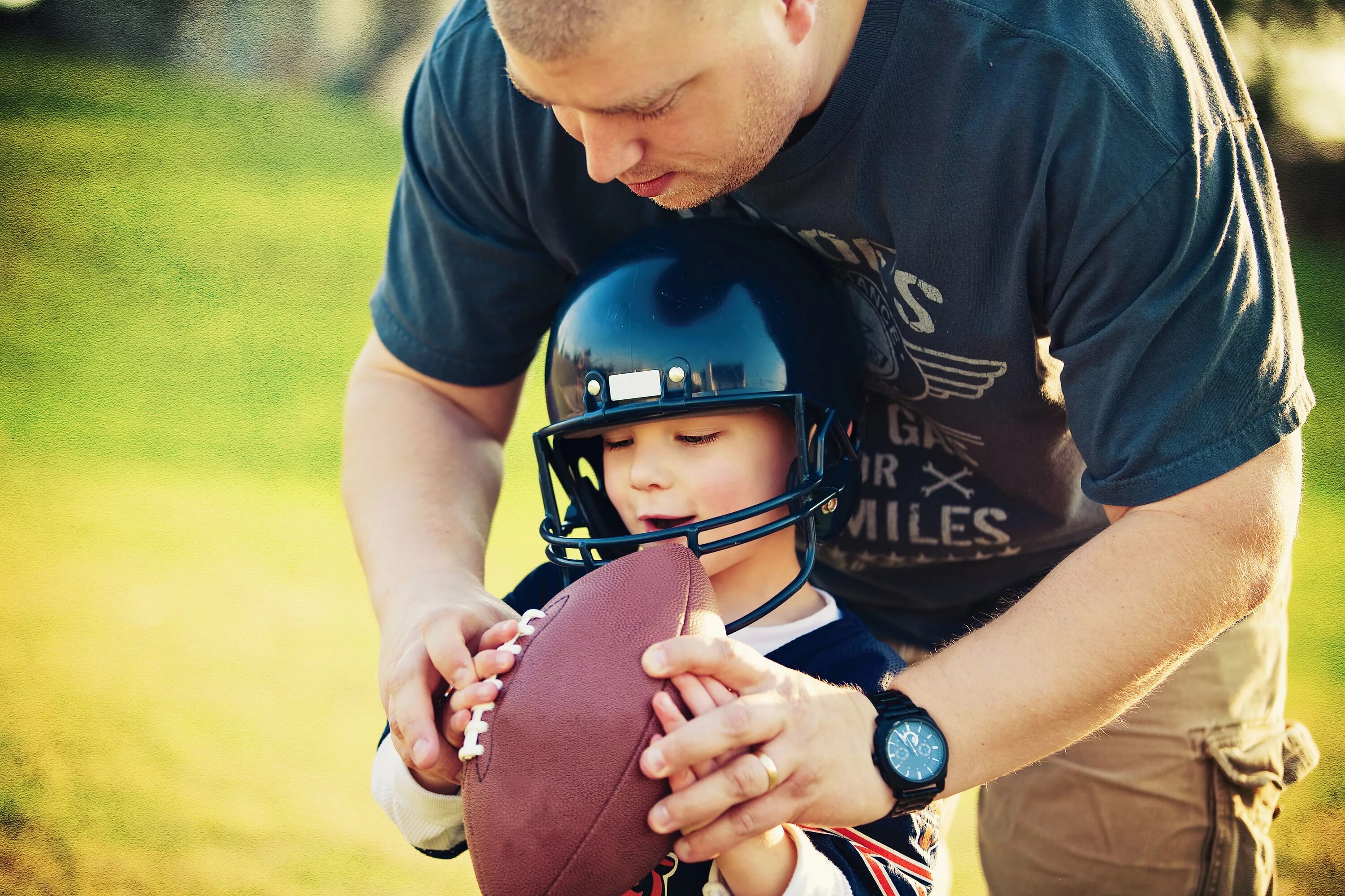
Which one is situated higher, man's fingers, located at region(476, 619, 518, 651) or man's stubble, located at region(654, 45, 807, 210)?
man's stubble, located at region(654, 45, 807, 210)

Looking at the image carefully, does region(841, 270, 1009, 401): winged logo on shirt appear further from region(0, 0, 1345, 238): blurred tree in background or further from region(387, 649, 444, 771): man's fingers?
region(0, 0, 1345, 238): blurred tree in background

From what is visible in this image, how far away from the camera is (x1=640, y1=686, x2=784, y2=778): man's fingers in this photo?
1478 millimetres

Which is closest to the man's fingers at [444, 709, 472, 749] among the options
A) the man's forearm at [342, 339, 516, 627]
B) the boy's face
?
the man's forearm at [342, 339, 516, 627]

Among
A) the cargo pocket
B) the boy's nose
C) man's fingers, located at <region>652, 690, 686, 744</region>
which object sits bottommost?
the cargo pocket

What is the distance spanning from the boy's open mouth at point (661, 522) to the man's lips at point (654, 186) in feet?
1.79

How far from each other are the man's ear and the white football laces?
996mm

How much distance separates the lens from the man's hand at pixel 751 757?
149cm

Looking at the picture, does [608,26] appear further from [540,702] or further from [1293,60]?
[1293,60]

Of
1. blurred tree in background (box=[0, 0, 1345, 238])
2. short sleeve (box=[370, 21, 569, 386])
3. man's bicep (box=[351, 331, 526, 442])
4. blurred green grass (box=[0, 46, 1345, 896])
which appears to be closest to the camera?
short sleeve (box=[370, 21, 569, 386])

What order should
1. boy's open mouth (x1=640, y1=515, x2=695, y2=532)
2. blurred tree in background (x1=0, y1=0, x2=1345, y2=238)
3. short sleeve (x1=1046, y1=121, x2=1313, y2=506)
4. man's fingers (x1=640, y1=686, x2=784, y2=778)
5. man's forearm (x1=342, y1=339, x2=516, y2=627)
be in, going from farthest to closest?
blurred tree in background (x1=0, y1=0, x2=1345, y2=238)
man's forearm (x1=342, y1=339, x2=516, y2=627)
boy's open mouth (x1=640, y1=515, x2=695, y2=532)
short sleeve (x1=1046, y1=121, x2=1313, y2=506)
man's fingers (x1=640, y1=686, x2=784, y2=778)

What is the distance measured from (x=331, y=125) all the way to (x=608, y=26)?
22.4ft

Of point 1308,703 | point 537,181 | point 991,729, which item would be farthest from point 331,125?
point 991,729

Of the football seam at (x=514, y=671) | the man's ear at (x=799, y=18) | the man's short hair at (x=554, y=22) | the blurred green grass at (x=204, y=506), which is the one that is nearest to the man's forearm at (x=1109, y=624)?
the football seam at (x=514, y=671)

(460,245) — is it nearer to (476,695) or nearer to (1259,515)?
(476,695)
